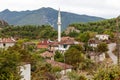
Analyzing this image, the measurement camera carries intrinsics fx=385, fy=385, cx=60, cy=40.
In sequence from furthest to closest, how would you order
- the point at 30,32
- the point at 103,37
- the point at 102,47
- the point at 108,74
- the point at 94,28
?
the point at 94,28, the point at 30,32, the point at 103,37, the point at 102,47, the point at 108,74

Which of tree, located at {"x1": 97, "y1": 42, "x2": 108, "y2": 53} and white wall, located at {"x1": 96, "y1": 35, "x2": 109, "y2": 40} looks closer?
tree, located at {"x1": 97, "y1": 42, "x2": 108, "y2": 53}

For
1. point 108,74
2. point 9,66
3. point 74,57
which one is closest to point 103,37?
point 74,57

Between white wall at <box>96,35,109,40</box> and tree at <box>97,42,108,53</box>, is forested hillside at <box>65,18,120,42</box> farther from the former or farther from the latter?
tree at <box>97,42,108,53</box>

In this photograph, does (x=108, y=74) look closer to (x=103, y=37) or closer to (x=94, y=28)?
(x=103, y=37)

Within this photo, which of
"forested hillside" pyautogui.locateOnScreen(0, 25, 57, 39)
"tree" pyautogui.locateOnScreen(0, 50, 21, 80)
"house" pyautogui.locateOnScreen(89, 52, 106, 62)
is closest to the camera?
"tree" pyautogui.locateOnScreen(0, 50, 21, 80)

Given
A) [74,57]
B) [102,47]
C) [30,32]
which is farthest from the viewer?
[30,32]

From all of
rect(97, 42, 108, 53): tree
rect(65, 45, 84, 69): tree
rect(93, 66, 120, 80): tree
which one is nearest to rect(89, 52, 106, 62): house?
rect(97, 42, 108, 53): tree

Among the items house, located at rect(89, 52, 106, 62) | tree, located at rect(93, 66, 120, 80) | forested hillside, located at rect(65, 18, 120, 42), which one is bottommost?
house, located at rect(89, 52, 106, 62)

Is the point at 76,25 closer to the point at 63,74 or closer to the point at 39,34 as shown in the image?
the point at 39,34

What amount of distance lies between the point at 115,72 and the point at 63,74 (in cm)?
2378

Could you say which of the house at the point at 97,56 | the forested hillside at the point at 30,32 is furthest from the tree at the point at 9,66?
the forested hillside at the point at 30,32

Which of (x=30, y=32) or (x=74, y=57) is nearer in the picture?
(x=74, y=57)

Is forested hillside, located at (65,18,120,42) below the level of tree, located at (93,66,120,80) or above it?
below

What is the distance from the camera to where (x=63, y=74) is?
40031mm
